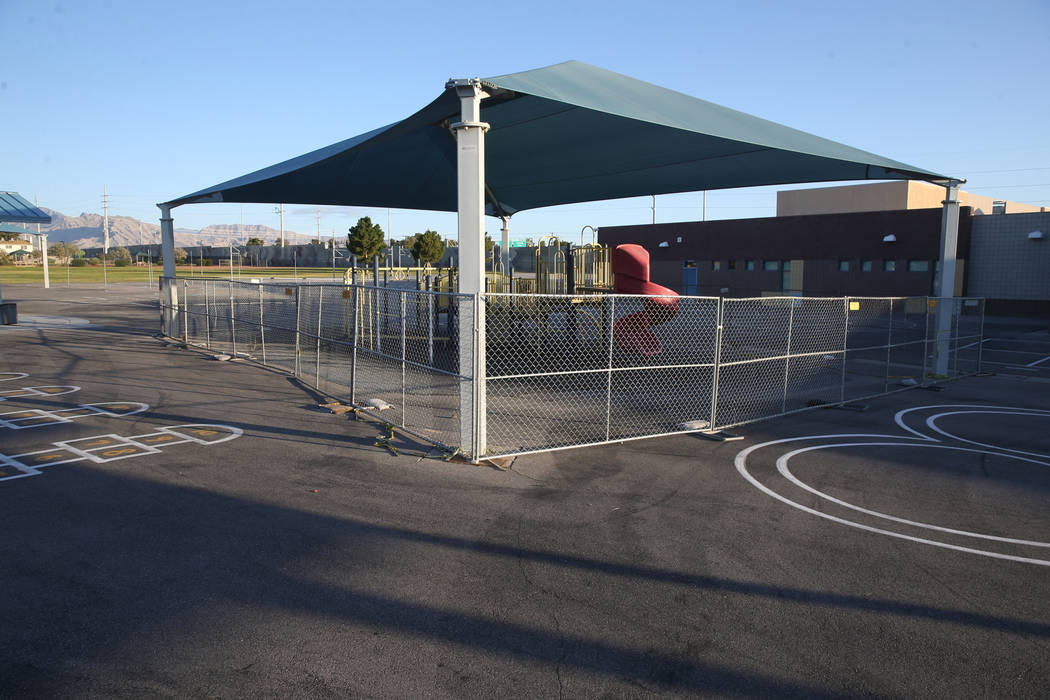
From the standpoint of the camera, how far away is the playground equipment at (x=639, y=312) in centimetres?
1430

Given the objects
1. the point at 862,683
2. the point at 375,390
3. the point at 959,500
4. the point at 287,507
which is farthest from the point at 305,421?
the point at 959,500

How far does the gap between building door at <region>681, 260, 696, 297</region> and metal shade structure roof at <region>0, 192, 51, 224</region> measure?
36.0 meters

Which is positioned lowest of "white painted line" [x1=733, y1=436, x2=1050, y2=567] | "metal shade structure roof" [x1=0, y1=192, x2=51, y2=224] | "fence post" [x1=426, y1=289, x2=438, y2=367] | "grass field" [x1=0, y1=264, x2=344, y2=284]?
"white painted line" [x1=733, y1=436, x2=1050, y2=567]

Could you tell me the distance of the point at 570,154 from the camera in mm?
14148

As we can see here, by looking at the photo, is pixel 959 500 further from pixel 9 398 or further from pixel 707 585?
pixel 9 398

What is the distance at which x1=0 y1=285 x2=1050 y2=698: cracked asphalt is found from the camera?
3900 mm

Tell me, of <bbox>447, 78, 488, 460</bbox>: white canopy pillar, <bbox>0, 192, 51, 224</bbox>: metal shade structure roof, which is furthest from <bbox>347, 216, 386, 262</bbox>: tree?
<bbox>447, 78, 488, 460</bbox>: white canopy pillar

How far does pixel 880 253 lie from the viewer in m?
34.3

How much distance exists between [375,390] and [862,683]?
10.3m

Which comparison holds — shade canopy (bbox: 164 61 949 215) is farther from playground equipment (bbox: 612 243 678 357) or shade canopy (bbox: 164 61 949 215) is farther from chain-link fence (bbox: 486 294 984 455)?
chain-link fence (bbox: 486 294 984 455)

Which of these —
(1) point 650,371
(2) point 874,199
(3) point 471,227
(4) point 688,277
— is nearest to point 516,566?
(3) point 471,227

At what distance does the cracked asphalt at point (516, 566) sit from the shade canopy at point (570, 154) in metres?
5.05

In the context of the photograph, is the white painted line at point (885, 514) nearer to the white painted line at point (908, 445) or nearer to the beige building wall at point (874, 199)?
the white painted line at point (908, 445)

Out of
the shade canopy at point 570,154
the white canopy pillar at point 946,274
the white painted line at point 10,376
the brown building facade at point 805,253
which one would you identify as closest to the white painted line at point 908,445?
the white canopy pillar at point 946,274
